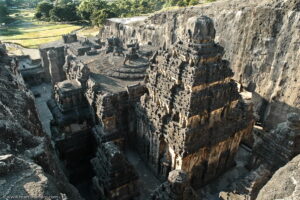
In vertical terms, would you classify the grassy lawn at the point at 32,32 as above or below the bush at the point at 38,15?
below

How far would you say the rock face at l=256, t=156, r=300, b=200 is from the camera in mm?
4507

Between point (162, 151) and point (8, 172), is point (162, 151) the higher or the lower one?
the lower one

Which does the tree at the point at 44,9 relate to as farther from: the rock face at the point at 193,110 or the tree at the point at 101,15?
the rock face at the point at 193,110

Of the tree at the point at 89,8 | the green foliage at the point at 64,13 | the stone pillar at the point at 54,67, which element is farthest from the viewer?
the green foliage at the point at 64,13

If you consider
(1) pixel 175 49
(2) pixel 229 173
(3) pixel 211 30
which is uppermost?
(3) pixel 211 30

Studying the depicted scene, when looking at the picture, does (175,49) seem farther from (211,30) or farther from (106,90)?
(106,90)

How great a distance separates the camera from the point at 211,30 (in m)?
14.7

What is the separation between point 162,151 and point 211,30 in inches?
368

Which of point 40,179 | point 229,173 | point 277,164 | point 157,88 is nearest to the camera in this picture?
point 40,179

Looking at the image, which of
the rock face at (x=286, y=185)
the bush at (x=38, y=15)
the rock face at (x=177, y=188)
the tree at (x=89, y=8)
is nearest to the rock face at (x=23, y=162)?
the rock face at (x=177, y=188)

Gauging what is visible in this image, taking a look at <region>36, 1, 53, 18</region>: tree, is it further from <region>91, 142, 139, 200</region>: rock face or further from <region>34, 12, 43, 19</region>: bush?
<region>91, 142, 139, 200</region>: rock face

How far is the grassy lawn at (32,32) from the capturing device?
59.1 meters

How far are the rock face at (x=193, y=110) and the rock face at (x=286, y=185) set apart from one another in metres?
9.29

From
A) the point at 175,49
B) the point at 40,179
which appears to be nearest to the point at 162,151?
the point at 175,49
